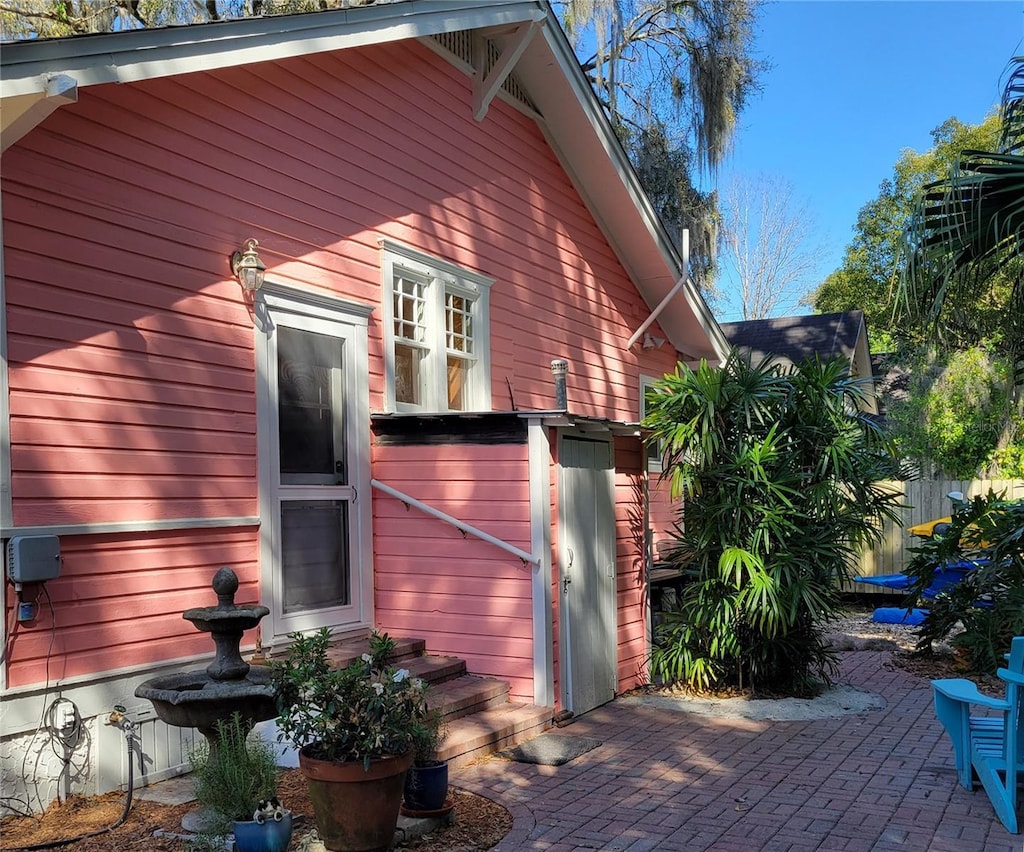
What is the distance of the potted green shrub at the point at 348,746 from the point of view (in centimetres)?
412

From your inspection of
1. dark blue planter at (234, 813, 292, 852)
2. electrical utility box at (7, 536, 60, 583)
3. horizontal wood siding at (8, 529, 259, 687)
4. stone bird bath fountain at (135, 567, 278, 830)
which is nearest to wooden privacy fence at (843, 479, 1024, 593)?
horizontal wood siding at (8, 529, 259, 687)

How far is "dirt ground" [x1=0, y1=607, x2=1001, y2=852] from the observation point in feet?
14.0

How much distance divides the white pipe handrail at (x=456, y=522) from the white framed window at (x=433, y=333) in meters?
0.71

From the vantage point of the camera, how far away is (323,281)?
22.7ft

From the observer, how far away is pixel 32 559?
4.57 metres

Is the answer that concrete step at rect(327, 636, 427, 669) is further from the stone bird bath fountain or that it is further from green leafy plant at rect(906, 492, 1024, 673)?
green leafy plant at rect(906, 492, 1024, 673)

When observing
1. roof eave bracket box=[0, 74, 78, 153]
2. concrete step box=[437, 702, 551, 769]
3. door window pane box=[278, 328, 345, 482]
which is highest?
roof eave bracket box=[0, 74, 78, 153]

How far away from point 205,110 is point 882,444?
244 inches

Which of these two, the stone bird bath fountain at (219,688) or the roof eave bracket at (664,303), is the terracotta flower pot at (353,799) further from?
the roof eave bracket at (664,303)

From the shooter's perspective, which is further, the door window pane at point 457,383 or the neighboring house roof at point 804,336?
the neighboring house roof at point 804,336

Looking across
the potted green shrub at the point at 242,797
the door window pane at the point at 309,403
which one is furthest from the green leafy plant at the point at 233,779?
the door window pane at the point at 309,403

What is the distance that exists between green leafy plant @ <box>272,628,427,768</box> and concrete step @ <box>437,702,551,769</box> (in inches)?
51.6

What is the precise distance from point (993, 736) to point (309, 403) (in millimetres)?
5016

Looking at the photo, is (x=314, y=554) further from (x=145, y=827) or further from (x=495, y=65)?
(x=495, y=65)
